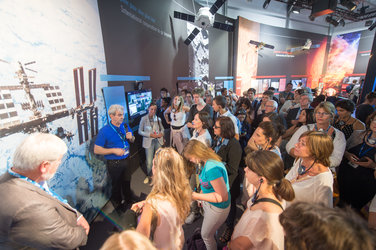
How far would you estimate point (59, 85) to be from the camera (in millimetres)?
1989

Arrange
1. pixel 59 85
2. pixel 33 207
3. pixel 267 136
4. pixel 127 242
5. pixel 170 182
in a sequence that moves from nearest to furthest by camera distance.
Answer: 1. pixel 127 242
2. pixel 33 207
3. pixel 170 182
4. pixel 59 85
5. pixel 267 136

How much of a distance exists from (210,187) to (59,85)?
2.10m

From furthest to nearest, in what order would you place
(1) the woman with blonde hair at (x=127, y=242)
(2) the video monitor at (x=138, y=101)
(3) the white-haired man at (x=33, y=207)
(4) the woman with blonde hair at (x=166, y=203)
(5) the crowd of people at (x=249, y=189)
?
(2) the video monitor at (x=138, y=101) → (4) the woman with blonde hair at (x=166, y=203) → (3) the white-haired man at (x=33, y=207) → (5) the crowd of people at (x=249, y=189) → (1) the woman with blonde hair at (x=127, y=242)

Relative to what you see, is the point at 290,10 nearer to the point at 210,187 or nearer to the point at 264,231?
the point at 210,187

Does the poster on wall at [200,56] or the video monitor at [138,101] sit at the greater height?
the poster on wall at [200,56]

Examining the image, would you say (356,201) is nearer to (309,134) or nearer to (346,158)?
(346,158)

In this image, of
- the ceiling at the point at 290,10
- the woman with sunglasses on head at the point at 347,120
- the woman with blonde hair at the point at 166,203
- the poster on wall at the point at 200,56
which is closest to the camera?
the woman with blonde hair at the point at 166,203

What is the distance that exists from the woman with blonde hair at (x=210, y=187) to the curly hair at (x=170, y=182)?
0.32 metres

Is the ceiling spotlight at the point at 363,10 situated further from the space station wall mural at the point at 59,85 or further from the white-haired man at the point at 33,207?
the white-haired man at the point at 33,207

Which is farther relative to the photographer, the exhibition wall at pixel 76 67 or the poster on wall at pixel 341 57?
the poster on wall at pixel 341 57

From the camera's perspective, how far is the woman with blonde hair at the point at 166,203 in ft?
3.77

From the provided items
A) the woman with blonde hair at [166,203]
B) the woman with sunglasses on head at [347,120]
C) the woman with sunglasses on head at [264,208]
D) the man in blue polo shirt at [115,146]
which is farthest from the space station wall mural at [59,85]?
the woman with sunglasses on head at [347,120]

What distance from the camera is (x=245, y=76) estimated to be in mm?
9844

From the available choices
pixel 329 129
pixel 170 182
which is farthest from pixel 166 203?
pixel 329 129
